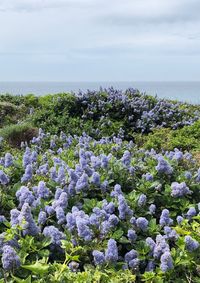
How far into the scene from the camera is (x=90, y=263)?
327 centimetres

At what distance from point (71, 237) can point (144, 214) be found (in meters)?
0.76

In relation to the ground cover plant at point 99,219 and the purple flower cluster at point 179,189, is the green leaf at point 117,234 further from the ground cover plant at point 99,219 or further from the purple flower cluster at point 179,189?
the purple flower cluster at point 179,189

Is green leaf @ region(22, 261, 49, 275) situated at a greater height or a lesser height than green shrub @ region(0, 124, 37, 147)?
greater

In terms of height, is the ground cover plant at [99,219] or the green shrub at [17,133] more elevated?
the ground cover plant at [99,219]

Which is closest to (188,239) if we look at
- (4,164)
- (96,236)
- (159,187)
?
(96,236)

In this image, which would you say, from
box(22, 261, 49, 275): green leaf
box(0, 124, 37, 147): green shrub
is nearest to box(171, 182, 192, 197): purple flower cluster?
box(22, 261, 49, 275): green leaf

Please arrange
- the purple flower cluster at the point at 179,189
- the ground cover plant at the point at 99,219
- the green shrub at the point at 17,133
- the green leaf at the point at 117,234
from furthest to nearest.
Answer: the green shrub at the point at 17,133 → the purple flower cluster at the point at 179,189 → the green leaf at the point at 117,234 → the ground cover plant at the point at 99,219

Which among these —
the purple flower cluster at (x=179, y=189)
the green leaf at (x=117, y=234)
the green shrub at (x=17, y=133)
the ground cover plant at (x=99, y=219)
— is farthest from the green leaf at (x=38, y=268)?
the green shrub at (x=17, y=133)

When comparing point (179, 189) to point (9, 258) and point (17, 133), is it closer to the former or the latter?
point (9, 258)

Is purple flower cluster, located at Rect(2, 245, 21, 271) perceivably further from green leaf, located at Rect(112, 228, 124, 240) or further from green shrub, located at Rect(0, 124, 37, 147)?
green shrub, located at Rect(0, 124, 37, 147)

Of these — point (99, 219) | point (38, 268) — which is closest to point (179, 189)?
point (99, 219)

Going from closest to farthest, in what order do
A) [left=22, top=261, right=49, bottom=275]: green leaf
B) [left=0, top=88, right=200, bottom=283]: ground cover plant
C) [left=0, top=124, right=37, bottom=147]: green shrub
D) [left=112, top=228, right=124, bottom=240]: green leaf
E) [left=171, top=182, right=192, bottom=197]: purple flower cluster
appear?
[left=22, top=261, right=49, bottom=275]: green leaf, [left=0, top=88, right=200, bottom=283]: ground cover plant, [left=112, top=228, right=124, bottom=240]: green leaf, [left=171, top=182, right=192, bottom=197]: purple flower cluster, [left=0, top=124, right=37, bottom=147]: green shrub

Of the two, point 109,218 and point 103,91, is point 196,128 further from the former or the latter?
point 109,218

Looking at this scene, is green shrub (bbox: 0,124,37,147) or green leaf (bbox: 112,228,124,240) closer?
green leaf (bbox: 112,228,124,240)
